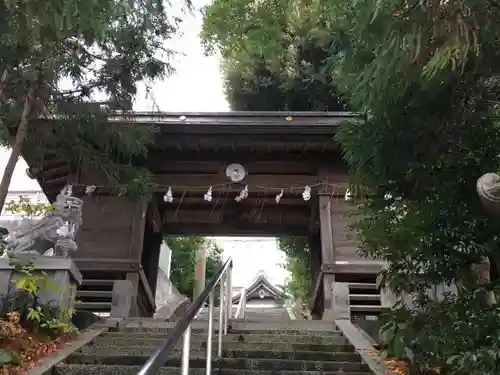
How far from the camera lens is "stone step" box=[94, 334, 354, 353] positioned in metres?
5.47

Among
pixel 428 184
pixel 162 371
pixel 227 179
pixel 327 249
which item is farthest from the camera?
pixel 227 179

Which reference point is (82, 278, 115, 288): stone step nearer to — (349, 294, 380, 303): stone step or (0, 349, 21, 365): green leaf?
(349, 294, 380, 303): stone step

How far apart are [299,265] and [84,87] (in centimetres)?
1025

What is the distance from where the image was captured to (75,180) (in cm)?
935

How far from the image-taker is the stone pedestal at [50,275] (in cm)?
549

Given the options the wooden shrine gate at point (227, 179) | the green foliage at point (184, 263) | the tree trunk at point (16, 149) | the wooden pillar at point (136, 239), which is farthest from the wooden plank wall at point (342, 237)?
the green foliage at point (184, 263)

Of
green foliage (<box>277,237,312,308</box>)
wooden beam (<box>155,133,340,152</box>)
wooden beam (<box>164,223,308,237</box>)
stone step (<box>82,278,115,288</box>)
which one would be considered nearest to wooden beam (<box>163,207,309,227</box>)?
wooden beam (<box>164,223,308,237</box>)

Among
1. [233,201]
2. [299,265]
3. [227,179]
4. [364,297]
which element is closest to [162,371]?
[364,297]

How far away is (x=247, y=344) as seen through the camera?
5.57m

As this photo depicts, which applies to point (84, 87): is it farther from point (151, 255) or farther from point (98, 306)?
point (151, 255)

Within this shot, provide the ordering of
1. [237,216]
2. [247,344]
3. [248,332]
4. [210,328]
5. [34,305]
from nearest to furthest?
[210,328] < [34,305] < [247,344] < [248,332] < [237,216]

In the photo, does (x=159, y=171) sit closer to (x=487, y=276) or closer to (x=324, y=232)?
(x=324, y=232)

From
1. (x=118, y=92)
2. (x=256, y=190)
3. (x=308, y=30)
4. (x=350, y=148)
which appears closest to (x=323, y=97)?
(x=308, y=30)

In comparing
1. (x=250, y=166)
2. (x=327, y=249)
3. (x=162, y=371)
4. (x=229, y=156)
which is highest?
(x=229, y=156)
